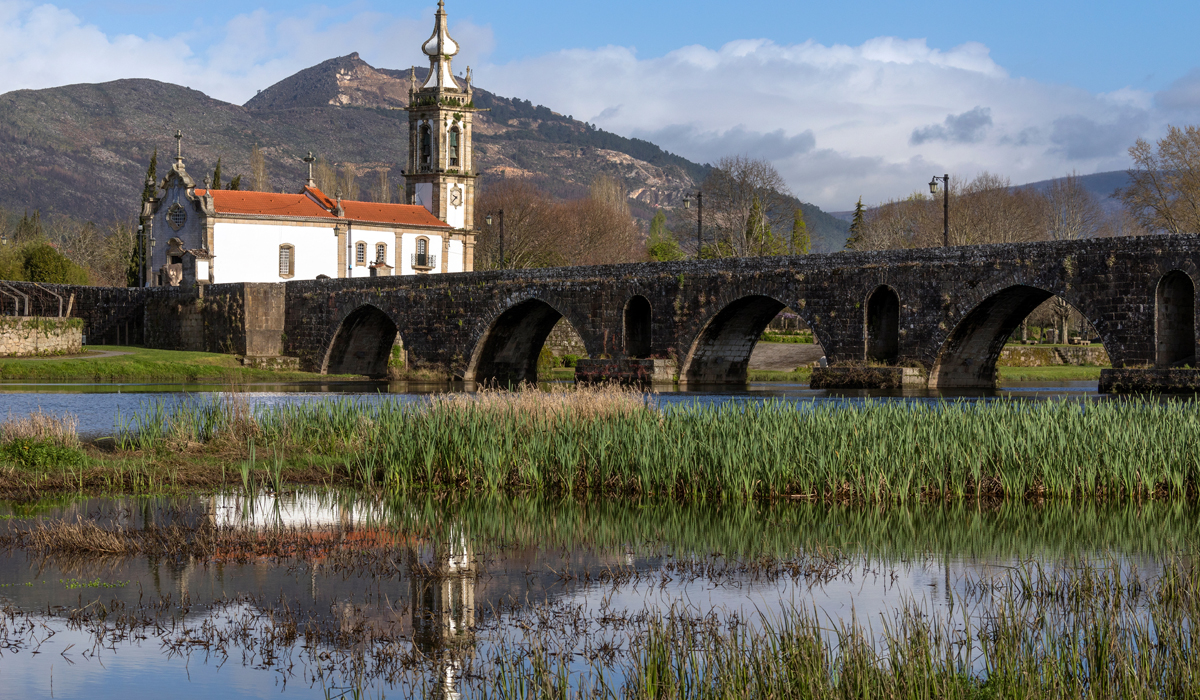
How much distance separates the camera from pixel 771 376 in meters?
48.0

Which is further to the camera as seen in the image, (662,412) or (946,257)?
(946,257)

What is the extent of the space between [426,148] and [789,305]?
4735cm

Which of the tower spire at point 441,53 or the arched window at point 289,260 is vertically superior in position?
the tower spire at point 441,53

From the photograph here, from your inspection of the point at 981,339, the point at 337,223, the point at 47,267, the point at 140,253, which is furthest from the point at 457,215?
the point at 981,339

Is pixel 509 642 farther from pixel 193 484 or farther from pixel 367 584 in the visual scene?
pixel 193 484

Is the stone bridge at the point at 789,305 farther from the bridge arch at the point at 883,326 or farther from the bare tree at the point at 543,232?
the bare tree at the point at 543,232

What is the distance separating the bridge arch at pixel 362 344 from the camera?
5091cm

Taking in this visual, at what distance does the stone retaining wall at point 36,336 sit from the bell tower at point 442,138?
1335 inches

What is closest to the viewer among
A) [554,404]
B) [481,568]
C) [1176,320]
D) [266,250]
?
[481,568]

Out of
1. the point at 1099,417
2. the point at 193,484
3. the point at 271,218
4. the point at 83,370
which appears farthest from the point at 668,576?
the point at 271,218

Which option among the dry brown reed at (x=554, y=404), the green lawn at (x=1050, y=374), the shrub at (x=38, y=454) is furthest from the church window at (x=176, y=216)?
the dry brown reed at (x=554, y=404)

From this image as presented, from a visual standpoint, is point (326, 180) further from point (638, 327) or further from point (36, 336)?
point (638, 327)

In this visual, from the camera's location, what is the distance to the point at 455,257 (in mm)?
79188

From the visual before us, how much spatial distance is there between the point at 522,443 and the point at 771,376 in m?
34.2
